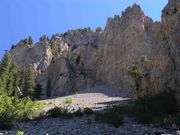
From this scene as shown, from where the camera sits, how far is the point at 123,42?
12081 centimetres

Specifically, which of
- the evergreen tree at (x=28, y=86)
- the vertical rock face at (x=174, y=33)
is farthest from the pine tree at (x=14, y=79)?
the vertical rock face at (x=174, y=33)

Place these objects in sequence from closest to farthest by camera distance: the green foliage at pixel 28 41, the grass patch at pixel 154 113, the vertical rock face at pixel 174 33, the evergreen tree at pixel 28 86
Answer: the grass patch at pixel 154 113
the vertical rock face at pixel 174 33
the evergreen tree at pixel 28 86
the green foliage at pixel 28 41

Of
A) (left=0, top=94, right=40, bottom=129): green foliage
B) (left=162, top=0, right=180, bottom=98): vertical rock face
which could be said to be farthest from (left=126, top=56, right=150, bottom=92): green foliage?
(left=0, top=94, right=40, bottom=129): green foliage

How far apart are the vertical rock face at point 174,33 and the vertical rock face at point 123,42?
77.6 meters

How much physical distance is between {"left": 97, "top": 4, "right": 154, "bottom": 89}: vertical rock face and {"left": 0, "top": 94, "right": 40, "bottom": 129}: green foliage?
8028 centimetres

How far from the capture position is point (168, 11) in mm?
33469

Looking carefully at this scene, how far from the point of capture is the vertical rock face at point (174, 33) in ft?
93.4

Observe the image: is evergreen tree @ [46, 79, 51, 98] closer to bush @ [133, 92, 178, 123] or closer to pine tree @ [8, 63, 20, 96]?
pine tree @ [8, 63, 20, 96]

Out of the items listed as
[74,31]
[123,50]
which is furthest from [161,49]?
[74,31]

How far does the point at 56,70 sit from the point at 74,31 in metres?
42.8

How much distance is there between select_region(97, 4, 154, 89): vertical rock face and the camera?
115000 mm

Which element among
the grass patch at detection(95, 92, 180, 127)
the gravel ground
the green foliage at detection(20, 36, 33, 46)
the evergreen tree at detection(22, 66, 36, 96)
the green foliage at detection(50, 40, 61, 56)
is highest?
the green foliage at detection(20, 36, 33, 46)

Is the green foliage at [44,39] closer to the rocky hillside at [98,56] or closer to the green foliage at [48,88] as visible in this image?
the rocky hillside at [98,56]

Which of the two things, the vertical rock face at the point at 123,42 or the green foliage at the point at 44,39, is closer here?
the vertical rock face at the point at 123,42
